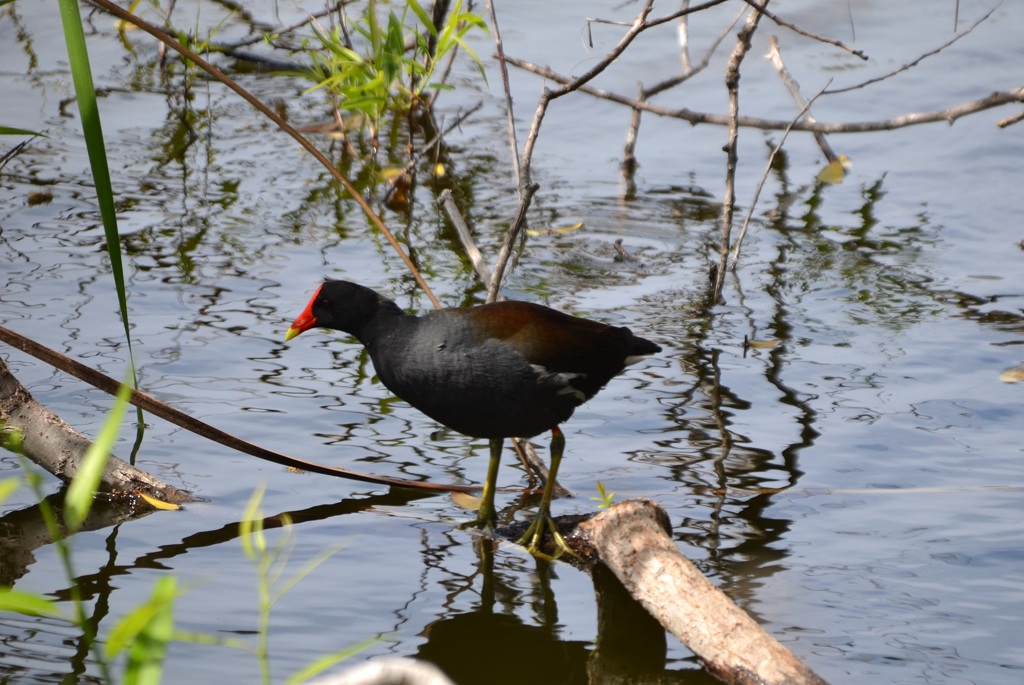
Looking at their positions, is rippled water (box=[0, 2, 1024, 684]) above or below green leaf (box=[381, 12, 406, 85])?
below

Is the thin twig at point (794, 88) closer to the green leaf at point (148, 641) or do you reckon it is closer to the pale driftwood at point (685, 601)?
the pale driftwood at point (685, 601)

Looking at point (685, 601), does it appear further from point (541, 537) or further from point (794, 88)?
point (794, 88)

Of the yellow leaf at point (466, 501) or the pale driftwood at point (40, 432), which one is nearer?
the pale driftwood at point (40, 432)

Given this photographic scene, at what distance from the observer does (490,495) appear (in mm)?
3910

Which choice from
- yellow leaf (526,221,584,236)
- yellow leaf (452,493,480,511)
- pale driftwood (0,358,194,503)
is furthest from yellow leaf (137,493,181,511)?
yellow leaf (526,221,584,236)

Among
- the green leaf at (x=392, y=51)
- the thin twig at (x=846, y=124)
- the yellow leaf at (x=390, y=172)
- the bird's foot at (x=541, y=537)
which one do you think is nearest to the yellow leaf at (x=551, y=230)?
the thin twig at (x=846, y=124)

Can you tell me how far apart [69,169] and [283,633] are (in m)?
4.31

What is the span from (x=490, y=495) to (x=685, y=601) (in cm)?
104

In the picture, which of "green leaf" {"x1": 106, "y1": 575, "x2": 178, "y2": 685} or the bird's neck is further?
the bird's neck

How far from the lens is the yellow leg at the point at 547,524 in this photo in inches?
144

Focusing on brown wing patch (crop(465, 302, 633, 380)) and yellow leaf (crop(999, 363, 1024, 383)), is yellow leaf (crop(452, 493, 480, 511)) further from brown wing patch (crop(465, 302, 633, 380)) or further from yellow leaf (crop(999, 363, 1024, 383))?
yellow leaf (crop(999, 363, 1024, 383))

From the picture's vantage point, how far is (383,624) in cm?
352

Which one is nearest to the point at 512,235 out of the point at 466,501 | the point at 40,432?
the point at 466,501

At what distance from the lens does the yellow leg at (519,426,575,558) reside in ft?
12.0
